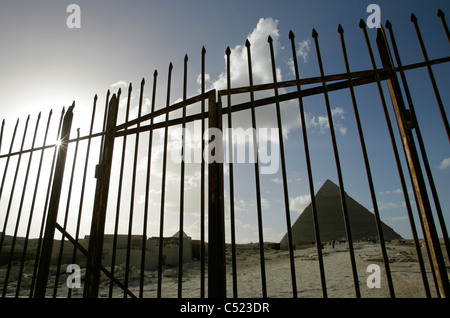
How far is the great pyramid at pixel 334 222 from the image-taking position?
43.2 meters

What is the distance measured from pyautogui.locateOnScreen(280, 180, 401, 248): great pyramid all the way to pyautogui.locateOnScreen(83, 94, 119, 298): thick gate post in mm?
41971

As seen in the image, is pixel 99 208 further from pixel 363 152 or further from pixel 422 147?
pixel 422 147

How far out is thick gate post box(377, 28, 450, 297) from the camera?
1.62 metres

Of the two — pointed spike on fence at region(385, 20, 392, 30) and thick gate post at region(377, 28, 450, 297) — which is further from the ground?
pointed spike on fence at region(385, 20, 392, 30)

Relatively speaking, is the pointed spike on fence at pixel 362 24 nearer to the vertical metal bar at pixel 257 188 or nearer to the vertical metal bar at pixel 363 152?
the vertical metal bar at pixel 363 152

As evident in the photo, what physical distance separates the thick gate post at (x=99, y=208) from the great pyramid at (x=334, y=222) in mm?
41971

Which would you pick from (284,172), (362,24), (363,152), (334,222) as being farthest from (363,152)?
(334,222)

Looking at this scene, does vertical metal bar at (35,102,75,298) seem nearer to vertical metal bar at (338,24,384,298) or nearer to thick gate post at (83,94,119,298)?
thick gate post at (83,94,119,298)

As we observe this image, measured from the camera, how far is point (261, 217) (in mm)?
1844

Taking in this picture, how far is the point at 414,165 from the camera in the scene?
1775 millimetres

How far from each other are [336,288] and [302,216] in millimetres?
43361

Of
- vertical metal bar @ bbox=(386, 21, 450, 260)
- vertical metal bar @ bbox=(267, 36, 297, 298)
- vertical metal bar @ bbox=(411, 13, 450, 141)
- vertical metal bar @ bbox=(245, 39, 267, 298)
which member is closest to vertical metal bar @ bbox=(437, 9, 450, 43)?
vertical metal bar @ bbox=(411, 13, 450, 141)

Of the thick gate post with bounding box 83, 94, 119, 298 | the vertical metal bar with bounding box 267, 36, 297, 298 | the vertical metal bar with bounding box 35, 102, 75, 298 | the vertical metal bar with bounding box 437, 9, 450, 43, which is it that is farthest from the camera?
the vertical metal bar with bounding box 35, 102, 75, 298
